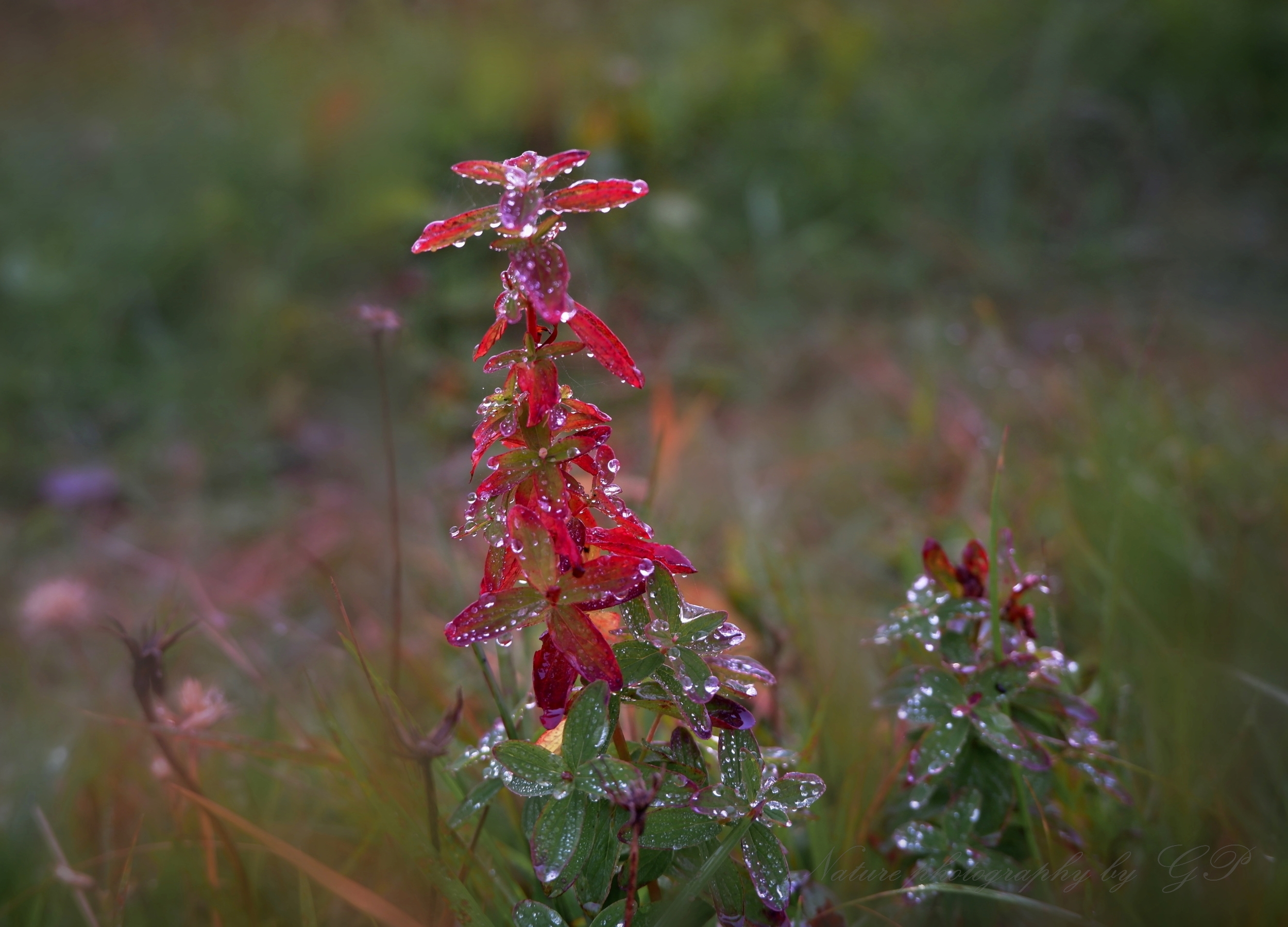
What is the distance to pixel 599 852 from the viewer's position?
0.73 m

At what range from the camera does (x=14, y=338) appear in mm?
3059

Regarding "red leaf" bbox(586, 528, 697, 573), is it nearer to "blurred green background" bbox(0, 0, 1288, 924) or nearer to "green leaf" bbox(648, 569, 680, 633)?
"green leaf" bbox(648, 569, 680, 633)

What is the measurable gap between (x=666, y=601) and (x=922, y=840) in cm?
39

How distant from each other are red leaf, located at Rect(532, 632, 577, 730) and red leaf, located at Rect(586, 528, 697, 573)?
0.29 ft

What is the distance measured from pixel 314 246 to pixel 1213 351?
2946mm

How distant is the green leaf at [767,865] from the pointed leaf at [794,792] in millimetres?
24

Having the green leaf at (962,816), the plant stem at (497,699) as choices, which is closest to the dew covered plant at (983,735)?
the green leaf at (962,816)

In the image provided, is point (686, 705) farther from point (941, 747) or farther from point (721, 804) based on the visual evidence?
point (941, 747)

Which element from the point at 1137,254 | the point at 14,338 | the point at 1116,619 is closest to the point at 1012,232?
the point at 1137,254

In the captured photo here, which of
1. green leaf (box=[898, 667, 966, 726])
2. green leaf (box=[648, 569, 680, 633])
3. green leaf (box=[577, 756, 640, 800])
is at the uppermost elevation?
green leaf (box=[648, 569, 680, 633])

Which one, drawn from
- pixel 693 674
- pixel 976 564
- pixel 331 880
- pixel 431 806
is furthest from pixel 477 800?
pixel 976 564

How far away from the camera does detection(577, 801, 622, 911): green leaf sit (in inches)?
28.1

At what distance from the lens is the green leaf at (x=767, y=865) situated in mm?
719

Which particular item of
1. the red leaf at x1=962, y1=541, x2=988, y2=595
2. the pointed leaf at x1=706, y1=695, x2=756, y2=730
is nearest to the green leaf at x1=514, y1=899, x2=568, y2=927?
the pointed leaf at x1=706, y1=695, x2=756, y2=730
